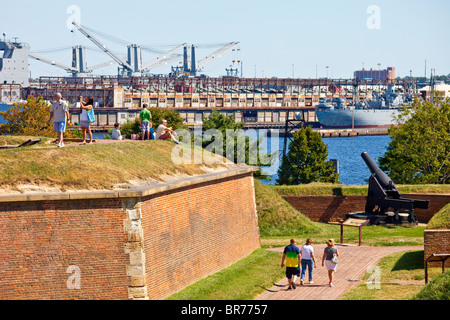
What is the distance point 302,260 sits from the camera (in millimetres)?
19438

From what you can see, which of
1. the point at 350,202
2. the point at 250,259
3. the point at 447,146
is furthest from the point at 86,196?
the point at 447,146

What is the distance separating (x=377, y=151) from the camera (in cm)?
13375

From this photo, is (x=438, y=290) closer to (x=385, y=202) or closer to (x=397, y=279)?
(x=397, y=279)

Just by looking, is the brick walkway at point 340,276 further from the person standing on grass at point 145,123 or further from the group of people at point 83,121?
the person standing on grass at point 145,123

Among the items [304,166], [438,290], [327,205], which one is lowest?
[327,205]

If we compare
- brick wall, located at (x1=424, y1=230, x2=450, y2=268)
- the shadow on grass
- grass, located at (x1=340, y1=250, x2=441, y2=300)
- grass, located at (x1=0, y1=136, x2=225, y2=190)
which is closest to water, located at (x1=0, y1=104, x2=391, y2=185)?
the shadow on grass

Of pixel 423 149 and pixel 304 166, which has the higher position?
pixel 423 149

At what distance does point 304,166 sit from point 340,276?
3019 centimetres

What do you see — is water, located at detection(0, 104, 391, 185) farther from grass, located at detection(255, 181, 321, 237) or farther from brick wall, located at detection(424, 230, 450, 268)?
brick wall, located at detection(424, 230, 450, 268)

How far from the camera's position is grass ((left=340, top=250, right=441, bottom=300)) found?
59.9ft

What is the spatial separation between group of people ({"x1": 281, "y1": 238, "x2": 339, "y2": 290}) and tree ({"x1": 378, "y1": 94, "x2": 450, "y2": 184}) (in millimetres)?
25831

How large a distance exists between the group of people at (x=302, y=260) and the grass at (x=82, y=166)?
4462 mm

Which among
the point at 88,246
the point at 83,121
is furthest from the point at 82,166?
the point at 83,121

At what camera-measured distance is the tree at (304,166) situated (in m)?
50.5
